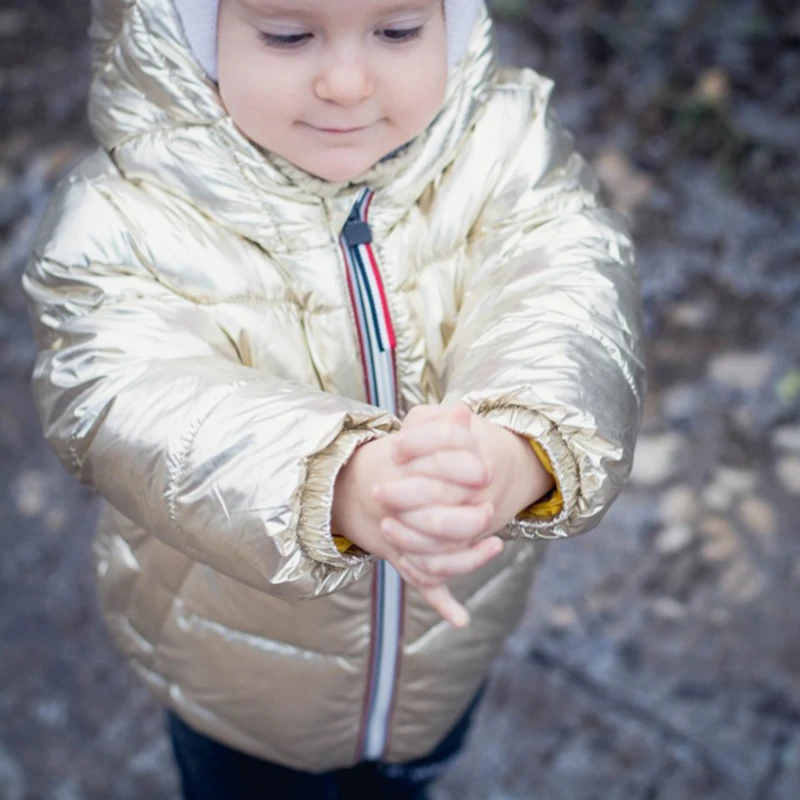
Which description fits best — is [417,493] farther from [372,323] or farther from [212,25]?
[212,25]

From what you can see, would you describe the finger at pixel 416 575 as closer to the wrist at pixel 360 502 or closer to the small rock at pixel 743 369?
the wrist at pixel 360 502

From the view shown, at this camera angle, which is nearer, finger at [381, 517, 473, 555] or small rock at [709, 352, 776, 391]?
finger at [381, 517, 473, 555]

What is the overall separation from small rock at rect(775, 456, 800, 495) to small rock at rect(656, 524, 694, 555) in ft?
0.69

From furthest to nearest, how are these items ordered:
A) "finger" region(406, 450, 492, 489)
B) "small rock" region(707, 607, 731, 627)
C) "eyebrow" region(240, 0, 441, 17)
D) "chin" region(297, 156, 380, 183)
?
1. "small rock" region(707, 607, 731, 627)
2. "chin" region(297, 156, 380, 183)
3. "eyebrow" region(240, 0, 441, 17)
4. "finger" region(406, 450, 492, 489)

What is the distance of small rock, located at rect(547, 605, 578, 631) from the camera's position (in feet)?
6.70

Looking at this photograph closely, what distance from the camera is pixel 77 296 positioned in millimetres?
1074

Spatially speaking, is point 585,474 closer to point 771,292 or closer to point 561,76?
point 771,292

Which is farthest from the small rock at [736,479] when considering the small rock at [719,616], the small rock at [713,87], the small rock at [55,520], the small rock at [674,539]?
the small rock at [55,520]

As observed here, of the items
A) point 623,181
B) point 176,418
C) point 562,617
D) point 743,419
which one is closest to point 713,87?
point 623,181

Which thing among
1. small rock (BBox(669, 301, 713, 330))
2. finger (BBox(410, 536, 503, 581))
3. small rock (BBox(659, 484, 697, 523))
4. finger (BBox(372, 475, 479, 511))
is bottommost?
small rock (BBox(659, 484, 697, 523))

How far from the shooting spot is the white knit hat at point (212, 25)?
1039 mm

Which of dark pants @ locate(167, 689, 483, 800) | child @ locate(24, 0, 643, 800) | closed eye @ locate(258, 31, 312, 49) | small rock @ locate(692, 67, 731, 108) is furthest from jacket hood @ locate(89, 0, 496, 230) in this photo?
small rock @ locate(692, 67, 731, 108)

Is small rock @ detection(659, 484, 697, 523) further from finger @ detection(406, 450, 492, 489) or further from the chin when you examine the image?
finger @ detection(406, 450, 492, 489)

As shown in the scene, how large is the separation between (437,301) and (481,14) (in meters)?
0.30
